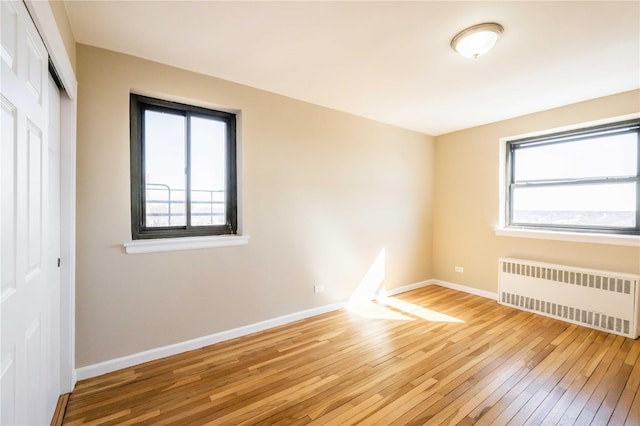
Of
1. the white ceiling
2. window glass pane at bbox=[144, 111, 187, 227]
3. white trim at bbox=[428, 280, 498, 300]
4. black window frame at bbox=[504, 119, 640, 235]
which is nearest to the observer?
the white ceiling

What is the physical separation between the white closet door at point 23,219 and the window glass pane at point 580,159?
4.93 metres

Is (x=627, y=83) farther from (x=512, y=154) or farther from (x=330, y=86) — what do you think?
(x=330, y=86)

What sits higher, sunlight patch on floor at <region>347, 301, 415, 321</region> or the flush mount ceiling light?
the flush mount ceiling light

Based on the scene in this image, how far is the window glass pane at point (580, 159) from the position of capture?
3111mm

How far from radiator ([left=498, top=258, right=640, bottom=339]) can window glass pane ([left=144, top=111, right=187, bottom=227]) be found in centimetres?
412

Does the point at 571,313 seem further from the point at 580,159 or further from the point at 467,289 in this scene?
the point at 580,159

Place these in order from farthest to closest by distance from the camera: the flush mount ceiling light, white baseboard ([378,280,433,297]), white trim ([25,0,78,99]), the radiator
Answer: white baseboard ([378,280,433,297]) → the radiator → the flush mount ceiling light → white trim ([25,0,78,99])

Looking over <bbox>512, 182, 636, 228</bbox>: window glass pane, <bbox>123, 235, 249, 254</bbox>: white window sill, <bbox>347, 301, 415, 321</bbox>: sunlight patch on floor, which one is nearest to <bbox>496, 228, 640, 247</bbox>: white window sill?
<bbox>512, 182, 636, 228</bbox>: window glass pane

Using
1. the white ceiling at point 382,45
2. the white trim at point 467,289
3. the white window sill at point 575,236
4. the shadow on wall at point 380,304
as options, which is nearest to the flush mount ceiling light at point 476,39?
the white ceiling at point 382,45

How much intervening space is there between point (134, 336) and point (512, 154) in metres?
5.02

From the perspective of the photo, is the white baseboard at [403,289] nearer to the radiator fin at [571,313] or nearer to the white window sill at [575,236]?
the radiator fin at [571,313]

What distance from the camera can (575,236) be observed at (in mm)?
3268

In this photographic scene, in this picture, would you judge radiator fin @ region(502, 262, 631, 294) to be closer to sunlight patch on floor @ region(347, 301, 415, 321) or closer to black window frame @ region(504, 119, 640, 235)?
black window frame @ region(504, 119, 640, 235)

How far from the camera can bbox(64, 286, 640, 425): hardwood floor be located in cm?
181
